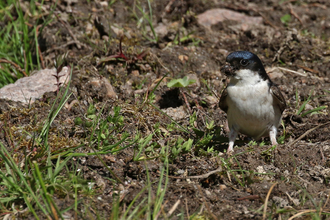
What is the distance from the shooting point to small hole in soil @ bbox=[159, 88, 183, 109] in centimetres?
604

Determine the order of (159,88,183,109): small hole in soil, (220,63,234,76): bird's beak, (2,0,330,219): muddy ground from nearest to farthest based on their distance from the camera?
(2,0,330,219): muddy ground, (220,63,234,76): bird's beak, (159,88,183,109): small hole in soil

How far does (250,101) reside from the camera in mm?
5105

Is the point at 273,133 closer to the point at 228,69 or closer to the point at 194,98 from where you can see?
the point at 228,69

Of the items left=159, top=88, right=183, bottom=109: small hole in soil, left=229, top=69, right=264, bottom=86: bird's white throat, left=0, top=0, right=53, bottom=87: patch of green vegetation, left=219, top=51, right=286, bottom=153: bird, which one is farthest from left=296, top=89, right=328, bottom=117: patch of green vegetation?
left=0, top=0, right=53, bottom=87: patch of green vegetation

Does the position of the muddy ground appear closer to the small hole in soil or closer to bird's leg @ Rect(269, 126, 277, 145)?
the small hole in soil

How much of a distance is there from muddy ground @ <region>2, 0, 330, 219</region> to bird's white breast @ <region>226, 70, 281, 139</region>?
334 millimetres

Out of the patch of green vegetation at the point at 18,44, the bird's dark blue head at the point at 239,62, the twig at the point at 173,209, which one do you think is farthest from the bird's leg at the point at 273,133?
the patch of green vegetation at the point at 18,44

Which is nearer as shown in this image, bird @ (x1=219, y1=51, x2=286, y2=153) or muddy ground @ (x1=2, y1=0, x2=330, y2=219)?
muddy ground @ (x1=2, y1=0, x2=330, y2=219)

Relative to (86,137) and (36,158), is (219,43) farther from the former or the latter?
(36,158)

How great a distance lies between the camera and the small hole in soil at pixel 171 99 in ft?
19.8

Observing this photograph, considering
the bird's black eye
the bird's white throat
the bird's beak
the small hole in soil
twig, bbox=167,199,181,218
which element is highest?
the bird's black eye

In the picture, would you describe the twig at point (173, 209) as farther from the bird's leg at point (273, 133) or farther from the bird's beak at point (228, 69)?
the bird's leg at point (273, 133)

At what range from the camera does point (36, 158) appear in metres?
4.06

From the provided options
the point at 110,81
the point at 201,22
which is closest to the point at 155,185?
the point at 110,81
